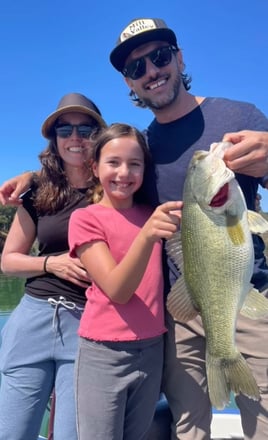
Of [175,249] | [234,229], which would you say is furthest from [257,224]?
[175,249]

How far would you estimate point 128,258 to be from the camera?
2459 millimetres

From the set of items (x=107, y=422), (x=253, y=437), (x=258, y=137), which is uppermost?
(x=258, y=137)

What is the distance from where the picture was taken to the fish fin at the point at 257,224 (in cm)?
230

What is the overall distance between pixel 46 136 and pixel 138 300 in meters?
1.74

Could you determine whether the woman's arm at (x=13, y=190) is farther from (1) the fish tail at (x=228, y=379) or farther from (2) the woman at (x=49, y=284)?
(1) the fish tail at (x=228, y=379)

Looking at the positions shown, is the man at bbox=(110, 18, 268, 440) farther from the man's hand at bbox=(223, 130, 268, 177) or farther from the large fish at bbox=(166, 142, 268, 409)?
the large fish at bbox=(166, 142, 268, 409)

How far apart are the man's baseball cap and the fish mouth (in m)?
1.43

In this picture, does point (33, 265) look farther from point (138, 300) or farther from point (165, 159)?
point (165, 159)

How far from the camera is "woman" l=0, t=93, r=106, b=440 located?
10.6 ft

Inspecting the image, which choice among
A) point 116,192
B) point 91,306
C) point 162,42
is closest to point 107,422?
point 91,306

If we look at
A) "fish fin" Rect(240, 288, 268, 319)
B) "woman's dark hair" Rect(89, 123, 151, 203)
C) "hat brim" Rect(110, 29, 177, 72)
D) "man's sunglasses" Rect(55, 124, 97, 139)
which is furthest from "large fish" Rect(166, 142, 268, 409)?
"man's sunglasses" Rect(55, 124, 97, 139)

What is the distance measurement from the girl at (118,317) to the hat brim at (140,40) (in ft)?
2.16

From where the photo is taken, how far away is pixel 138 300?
277 centimetres

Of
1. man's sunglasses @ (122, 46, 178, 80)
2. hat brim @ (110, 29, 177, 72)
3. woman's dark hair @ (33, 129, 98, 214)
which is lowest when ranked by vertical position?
woman's dark hair @ (33, 129, 98, 214)
